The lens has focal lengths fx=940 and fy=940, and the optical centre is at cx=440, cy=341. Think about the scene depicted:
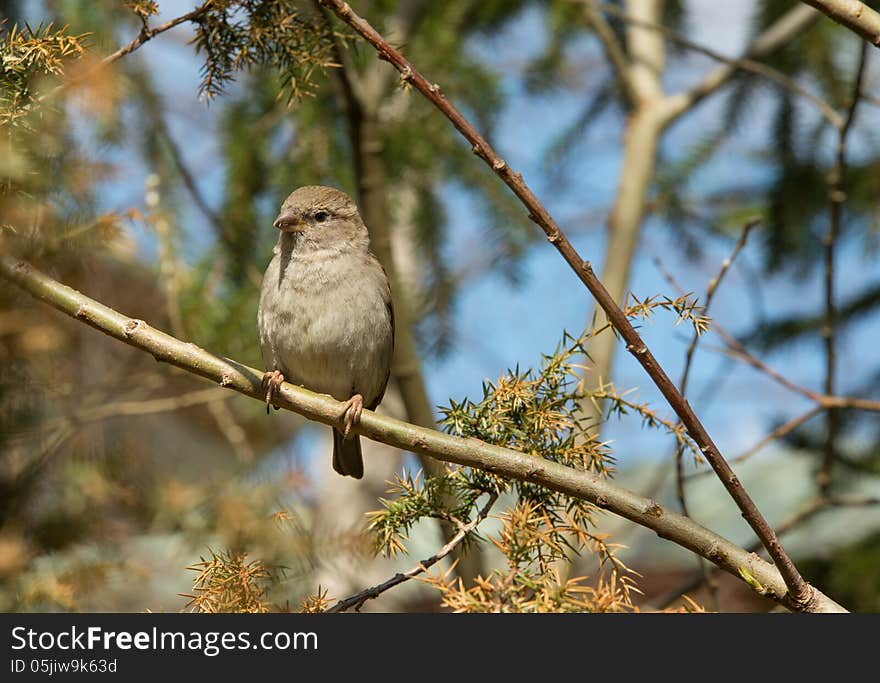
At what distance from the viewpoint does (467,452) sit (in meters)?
1.70

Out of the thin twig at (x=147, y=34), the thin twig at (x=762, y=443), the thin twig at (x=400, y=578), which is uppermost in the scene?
the thin twig at (x=147, y=34)

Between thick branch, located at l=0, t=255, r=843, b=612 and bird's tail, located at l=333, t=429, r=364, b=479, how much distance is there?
1.41 metres

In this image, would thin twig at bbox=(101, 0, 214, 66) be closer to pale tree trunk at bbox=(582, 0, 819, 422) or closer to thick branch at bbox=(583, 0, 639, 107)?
pale tree trunk at bbox=(582, 0, 819, 422)

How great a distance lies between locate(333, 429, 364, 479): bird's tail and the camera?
130 inches

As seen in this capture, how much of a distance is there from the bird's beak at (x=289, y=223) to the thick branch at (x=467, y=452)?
141 cm

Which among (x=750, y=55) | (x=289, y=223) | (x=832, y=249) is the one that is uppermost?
(x=750, y=55)

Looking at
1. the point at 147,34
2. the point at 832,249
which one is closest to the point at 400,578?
the point at 147,34

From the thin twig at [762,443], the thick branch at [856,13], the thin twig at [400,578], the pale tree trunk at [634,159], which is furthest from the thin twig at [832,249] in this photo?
the thin twig at [400,578]

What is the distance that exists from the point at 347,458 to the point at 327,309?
0.58 metres

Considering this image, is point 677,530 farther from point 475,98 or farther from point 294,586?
point 475,98

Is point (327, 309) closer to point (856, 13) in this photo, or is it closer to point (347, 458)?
point (347, 458)

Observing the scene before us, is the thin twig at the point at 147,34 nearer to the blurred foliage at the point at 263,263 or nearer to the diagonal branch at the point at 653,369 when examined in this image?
the blurred foliage at the point at 263,263

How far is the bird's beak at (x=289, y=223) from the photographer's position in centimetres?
324
